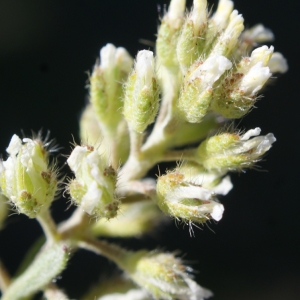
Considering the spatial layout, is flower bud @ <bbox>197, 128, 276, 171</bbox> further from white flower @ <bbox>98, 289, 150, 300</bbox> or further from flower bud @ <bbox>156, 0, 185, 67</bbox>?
white flower @ <bbox>98, 289, 150, 300</bbox>

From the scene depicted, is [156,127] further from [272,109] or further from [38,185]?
[272,109]

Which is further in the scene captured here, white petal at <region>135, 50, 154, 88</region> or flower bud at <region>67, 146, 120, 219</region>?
white petal at <region>135, 50, 154, 88</region>

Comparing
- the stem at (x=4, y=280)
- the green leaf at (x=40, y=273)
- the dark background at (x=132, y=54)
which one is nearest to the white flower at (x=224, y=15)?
the green leaf at (x=40, y=273)

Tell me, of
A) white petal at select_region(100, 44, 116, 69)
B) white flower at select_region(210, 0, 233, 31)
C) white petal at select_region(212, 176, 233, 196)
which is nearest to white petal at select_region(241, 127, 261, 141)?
white petal at select_region(212, 176, 233, 196)

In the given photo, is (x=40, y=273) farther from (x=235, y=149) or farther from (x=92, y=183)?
(x=235, y=149)

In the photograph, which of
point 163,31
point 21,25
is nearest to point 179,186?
point 163,31

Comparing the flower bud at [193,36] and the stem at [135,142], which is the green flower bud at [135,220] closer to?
the stem at [135,142]

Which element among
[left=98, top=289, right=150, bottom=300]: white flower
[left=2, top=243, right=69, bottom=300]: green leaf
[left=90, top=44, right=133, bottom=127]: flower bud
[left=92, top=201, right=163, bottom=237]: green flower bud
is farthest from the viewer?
[left=92, top=201, right=163, bottom=237]: green flower bud
